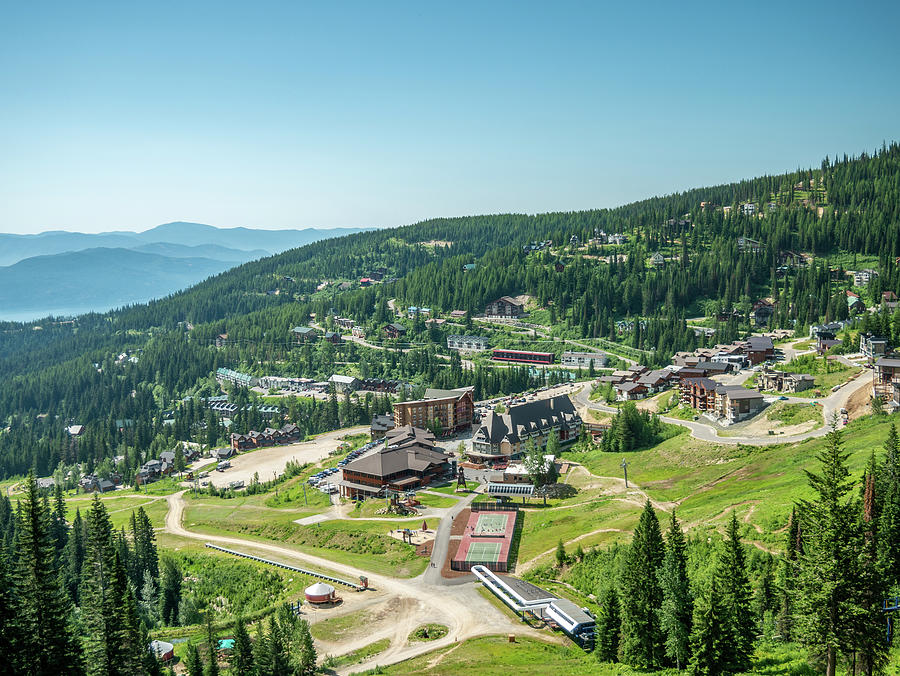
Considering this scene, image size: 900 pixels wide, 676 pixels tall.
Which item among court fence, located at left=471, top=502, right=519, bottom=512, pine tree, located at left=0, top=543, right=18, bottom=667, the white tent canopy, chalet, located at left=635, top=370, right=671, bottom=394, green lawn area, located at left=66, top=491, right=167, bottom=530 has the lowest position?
green lawn area, located at left=66, top=491, right=167, bottom=530

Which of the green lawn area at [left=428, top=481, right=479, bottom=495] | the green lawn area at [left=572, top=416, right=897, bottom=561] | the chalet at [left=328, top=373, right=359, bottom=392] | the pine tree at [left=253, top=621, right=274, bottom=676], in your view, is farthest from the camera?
the chalet at [left=328, top=373, right=359, bottom=392]

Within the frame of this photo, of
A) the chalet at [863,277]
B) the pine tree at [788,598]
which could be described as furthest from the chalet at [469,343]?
the pine tree at [788,598]

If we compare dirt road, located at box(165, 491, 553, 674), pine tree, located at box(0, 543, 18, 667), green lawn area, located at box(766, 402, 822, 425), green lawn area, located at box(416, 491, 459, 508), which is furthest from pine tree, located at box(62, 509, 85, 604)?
green lawn area, located at box(766, 402, 822, 425)

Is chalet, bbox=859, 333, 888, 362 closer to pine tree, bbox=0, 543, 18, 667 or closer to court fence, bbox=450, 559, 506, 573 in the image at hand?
court fence, bbox=450, 559, 506, 573

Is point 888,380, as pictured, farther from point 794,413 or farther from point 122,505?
point 122,505

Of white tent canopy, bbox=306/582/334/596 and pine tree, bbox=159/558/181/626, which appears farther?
pine tree, bbox=159/558/181/626

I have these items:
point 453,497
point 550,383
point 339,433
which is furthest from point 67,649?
point 550,383

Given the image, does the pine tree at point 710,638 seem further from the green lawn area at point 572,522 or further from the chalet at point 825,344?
the chalet at point 825,344
